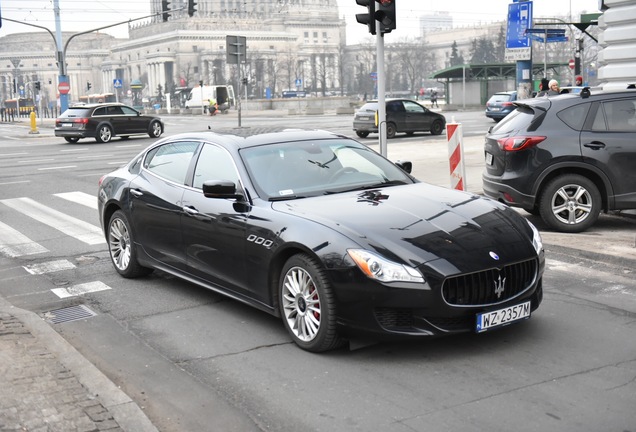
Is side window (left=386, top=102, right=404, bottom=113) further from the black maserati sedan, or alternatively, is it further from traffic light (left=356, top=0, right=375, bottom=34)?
the black maserati sedan

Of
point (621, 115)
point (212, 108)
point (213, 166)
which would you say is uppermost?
point (621, 115)

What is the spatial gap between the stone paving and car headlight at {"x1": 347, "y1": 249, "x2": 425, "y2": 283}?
6.07 ft

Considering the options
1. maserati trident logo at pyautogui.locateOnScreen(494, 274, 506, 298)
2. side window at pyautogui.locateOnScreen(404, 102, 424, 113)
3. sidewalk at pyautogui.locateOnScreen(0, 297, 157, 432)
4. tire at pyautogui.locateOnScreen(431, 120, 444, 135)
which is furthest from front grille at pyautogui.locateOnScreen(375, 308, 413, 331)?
tire at pyautogui.locateOnScreen(431, 120, 444, 135)

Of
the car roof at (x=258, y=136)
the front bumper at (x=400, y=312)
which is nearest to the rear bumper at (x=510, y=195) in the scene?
the car roof at (x=258, y=136)

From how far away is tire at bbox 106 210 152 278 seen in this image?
855 centimetres

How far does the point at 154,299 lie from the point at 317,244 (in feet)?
8.40

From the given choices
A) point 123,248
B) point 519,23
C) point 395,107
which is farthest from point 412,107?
point 123,248

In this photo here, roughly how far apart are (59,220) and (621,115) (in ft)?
26.8

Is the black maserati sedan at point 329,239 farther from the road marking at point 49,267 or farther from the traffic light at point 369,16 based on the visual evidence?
the traffic light at point 369,16

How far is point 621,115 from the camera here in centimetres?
1055

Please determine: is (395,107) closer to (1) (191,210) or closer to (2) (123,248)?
(2) (123,248)

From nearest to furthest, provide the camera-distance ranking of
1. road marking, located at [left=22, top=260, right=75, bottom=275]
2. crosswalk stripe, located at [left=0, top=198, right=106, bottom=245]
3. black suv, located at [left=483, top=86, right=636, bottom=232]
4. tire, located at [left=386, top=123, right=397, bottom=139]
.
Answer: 1. road marking, located at [left=22, top=260, right=75, bottom=275]
2. black suv, located at [left=483, top=86, right=636, bottom=232]
3. crosswalk stripe, located at [left=0, top=198, right=106, bottom=245]
4. tire, located at [left=386, top=123, right=397, bottom=139]

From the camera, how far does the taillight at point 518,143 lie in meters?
10.6

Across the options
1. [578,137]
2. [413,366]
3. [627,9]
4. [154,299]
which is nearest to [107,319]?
[154,299]
